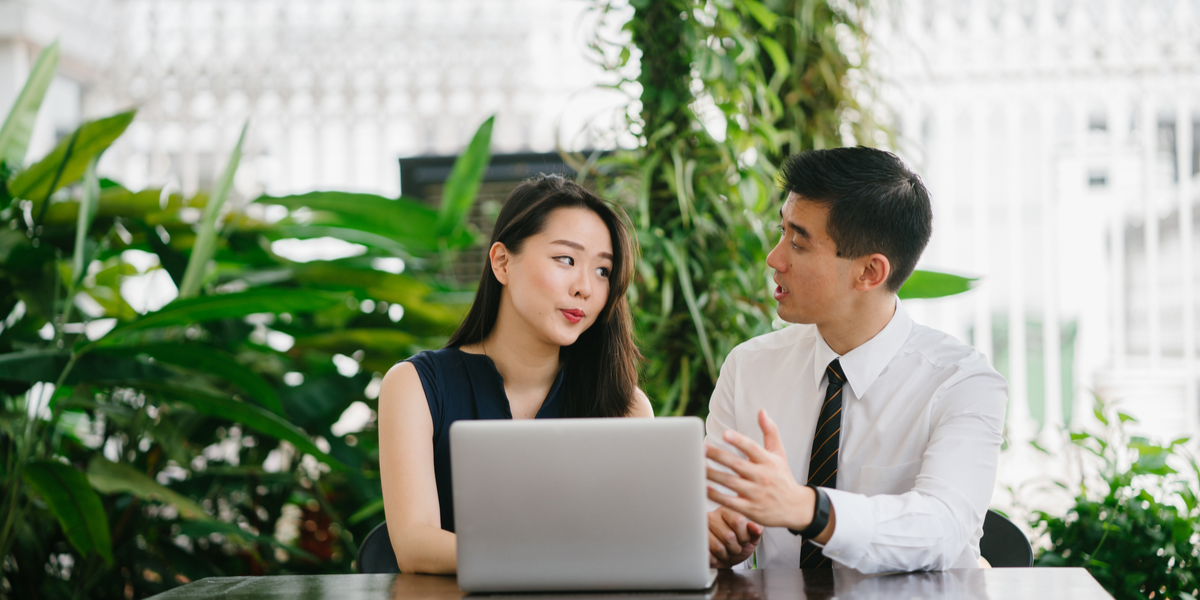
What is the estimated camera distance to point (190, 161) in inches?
133

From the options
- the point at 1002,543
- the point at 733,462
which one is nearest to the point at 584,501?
the point at 733,462

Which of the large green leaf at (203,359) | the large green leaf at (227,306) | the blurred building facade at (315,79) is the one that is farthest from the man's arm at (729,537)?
the blurred building facade at (315,79)

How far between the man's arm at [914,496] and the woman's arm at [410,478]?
40cm

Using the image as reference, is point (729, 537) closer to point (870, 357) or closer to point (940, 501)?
point (940, 501)

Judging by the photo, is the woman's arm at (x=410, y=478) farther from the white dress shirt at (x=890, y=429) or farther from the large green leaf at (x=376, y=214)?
the large green leaf at (x=376, y=214)

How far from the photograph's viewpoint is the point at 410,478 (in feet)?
4.04

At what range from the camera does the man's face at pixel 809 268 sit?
130cm

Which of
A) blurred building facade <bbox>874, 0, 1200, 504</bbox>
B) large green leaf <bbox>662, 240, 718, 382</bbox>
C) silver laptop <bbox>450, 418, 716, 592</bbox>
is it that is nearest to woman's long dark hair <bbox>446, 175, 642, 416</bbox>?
large green leaf <bbox>662, 240, 718, 382</bbox>

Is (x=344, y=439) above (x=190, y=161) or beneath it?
beneath

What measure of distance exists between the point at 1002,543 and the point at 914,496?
379mm

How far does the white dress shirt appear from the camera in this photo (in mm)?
1043

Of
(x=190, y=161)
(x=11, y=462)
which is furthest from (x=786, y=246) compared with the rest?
(x=190, y=161)

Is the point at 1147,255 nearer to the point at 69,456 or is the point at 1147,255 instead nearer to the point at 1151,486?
the point at 1151,486

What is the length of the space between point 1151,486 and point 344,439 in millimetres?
2068
